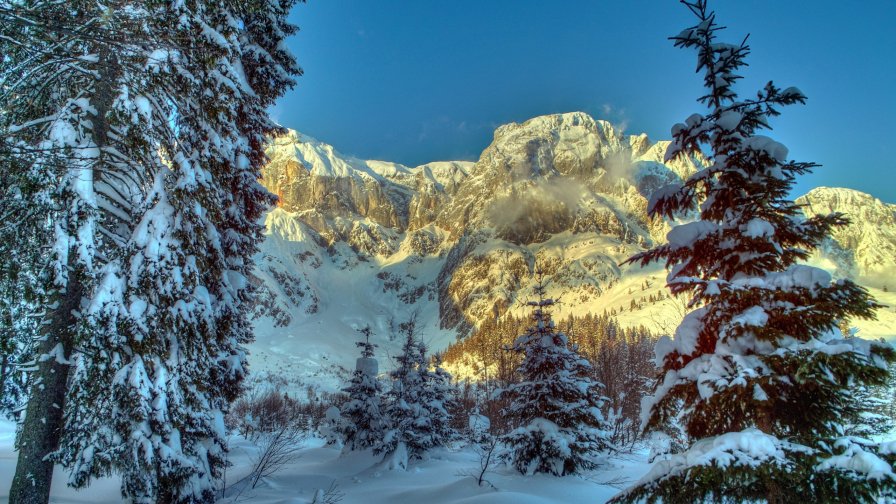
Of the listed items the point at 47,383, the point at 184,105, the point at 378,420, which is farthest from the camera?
the point at 378,420

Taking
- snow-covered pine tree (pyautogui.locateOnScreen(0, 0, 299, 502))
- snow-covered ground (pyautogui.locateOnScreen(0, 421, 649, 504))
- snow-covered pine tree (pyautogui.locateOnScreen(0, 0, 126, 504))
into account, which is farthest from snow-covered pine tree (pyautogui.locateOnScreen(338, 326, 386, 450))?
snow-covered pine tree (pyautogui.locateOnScreen(0, 0, 126, 504))

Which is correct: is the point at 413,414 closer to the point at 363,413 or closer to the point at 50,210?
the point at 363,413

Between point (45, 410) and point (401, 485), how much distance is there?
11147 millimetres

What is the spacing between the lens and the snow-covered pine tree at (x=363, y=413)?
20.6 metres

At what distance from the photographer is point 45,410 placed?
241 inches

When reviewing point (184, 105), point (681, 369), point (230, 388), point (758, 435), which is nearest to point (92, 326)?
point (184, 105)

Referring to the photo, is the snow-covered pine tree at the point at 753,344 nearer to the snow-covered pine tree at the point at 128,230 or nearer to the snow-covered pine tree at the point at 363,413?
the snow-covered pine tree at the point at 128,230

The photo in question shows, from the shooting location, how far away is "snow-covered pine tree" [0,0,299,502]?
579cm

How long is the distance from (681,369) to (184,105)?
7885mm

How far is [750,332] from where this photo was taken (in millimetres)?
4242

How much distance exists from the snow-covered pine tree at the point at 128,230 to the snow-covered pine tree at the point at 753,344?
6579 mm

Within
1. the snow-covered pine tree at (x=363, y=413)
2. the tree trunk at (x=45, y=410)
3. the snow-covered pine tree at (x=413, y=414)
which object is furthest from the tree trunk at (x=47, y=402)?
the snow-covered pine tree at (x=363, y=413)

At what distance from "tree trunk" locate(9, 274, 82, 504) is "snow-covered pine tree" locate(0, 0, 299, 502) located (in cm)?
2

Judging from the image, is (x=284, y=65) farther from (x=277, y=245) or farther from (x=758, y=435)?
(x=277, y=245)
